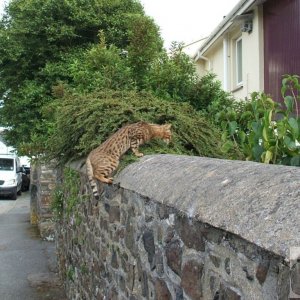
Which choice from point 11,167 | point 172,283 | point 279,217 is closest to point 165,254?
point 172,283

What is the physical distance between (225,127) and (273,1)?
22.2ft

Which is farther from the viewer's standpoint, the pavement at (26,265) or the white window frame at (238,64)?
the white window frame at (238,64)

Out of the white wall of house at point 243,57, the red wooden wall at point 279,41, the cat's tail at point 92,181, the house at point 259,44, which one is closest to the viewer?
the cat's tail at point 92,181

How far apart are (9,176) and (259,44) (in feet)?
51.0

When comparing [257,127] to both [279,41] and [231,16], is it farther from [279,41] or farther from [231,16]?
[231,16]

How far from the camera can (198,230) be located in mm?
2494

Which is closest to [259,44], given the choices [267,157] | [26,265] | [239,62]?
[239,62]

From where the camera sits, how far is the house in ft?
34.3

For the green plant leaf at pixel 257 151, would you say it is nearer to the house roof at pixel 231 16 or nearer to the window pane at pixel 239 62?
the house roof at pixel 231 16

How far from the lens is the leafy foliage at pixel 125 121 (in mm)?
5582

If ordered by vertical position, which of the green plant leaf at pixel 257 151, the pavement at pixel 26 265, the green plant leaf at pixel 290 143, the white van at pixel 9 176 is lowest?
the pavement at pixel 26 265

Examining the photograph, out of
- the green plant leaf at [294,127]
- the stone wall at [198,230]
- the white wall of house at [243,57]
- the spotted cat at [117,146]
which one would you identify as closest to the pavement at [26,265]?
the stone wall at [198,230]

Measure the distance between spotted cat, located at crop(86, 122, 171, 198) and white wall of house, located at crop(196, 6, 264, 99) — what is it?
578 centimetres

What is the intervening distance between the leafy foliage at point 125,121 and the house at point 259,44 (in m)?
4.89
